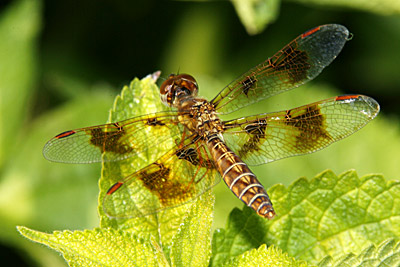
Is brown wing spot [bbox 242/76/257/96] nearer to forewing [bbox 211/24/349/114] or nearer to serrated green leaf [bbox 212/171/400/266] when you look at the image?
forewing [bbox 211/24/349/114]

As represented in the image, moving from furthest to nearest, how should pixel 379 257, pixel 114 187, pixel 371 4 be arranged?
pixel 371 4 → pixel 114 187 → pixel 379 257

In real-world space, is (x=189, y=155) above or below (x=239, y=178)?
above

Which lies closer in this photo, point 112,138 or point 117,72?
point 112,138

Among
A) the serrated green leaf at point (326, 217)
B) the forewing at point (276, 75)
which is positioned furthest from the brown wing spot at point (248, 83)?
the serrated green leaf at point (326, 217)

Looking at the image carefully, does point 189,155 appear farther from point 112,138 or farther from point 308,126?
point 308,126

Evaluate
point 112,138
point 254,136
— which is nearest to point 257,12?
point 254,136

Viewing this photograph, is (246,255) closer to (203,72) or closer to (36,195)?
(36,195)

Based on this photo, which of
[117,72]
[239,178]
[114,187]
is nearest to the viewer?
[114,187]

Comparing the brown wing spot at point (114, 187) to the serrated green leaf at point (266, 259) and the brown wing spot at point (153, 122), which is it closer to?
the brown wing spot at point (153, 122)
